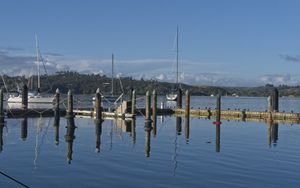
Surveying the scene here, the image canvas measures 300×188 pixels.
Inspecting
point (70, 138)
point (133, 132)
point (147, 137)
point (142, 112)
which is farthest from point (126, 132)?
point (142, 112)

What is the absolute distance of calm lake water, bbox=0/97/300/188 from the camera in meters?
22.2

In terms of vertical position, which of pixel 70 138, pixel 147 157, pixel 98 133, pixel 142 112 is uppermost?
pixel 142 112

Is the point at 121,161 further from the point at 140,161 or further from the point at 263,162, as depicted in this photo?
the point at 263,162

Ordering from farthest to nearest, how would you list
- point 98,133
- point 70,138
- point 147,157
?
point 98,133
point 70,138
point 147,157

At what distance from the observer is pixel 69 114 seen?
48.8m

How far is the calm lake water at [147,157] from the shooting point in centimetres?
2219

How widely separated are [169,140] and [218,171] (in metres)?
14.2

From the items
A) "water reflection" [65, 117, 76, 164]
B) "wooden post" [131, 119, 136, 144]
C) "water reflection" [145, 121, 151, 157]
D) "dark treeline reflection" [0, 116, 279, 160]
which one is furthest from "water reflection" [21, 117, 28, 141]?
"water reflection" [145, 121, 151, 157]

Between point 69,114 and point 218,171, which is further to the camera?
point 69,114

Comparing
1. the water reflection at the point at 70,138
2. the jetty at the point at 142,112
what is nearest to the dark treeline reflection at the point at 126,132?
the water reflection at the point at 70,138

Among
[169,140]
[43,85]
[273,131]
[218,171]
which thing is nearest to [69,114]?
[169,140]

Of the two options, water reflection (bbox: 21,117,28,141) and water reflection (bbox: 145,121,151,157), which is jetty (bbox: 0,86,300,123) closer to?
water reflection (bbox: 145,121,151,157)

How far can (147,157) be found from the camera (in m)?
28.9

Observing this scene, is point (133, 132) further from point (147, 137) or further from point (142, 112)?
point (142, 112)
